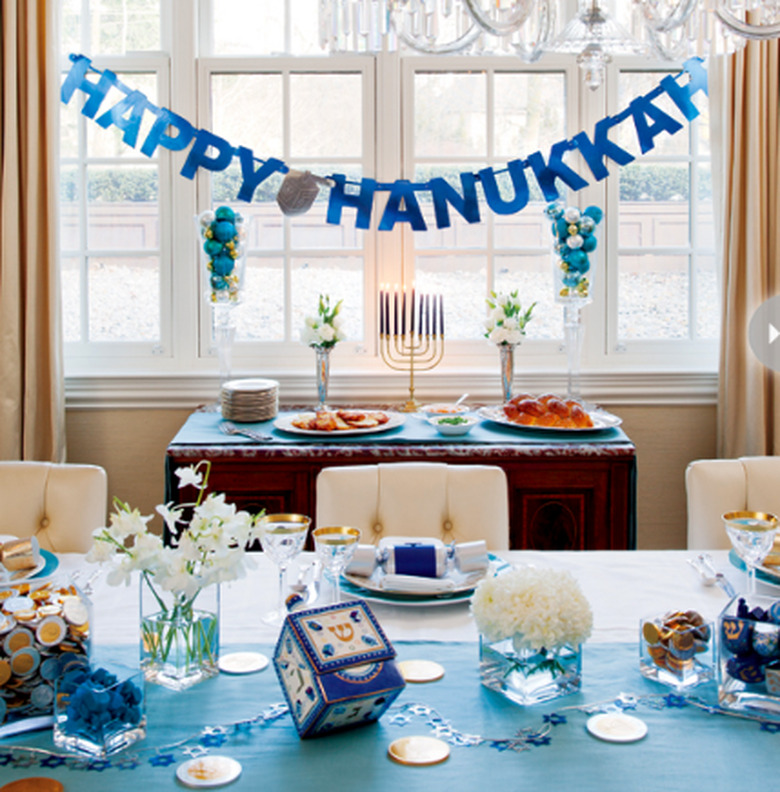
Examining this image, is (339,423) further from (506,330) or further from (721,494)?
(721,494)

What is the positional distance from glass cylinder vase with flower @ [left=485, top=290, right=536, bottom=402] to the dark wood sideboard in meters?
0.46

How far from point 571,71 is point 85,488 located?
7.20ft

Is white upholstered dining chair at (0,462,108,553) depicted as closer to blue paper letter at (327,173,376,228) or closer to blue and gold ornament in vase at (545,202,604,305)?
blue paper letter at (327,173,376,228)

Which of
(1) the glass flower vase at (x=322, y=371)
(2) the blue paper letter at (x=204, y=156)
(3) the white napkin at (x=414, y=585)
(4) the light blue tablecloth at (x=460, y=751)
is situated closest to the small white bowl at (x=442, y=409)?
(1) the glass flower vase at (x=322, y=371)

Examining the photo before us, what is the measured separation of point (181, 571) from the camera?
3.79ft

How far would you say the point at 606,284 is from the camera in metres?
3.30

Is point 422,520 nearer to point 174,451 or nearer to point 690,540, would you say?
point 690,540

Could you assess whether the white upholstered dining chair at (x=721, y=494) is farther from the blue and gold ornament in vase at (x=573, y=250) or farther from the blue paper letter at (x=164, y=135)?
the blue paper letter at (x=164, y=135)

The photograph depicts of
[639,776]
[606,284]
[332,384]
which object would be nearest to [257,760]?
[639,776]

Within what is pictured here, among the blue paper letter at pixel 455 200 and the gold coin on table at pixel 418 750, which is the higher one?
the blue paper letter at pixel 455 200

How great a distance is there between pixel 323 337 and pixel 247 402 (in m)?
0.31

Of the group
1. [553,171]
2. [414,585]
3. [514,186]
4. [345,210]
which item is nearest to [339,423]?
[345,210]

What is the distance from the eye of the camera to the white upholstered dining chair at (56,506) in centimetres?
197

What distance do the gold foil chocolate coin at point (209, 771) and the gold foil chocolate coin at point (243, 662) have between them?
0.23 m
